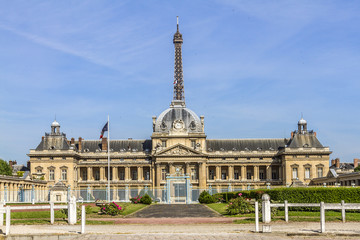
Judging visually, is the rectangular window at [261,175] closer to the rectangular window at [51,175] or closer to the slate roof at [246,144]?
the slate roof at [246,144]

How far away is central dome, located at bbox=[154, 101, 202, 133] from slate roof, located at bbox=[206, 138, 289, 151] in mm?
5859

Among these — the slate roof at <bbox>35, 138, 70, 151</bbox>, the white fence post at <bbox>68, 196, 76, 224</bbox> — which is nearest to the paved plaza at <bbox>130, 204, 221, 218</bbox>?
the white fence post at <bbox>68, 196, 76, 224</bbox>

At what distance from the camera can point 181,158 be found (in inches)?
3757

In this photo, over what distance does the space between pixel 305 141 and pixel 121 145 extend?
34219 millimetres

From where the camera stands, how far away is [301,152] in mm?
94938

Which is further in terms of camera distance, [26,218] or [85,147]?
[85,147]

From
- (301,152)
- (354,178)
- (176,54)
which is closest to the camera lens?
(354,178)

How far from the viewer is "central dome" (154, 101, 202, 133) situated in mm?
96812

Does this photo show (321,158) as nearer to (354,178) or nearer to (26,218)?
(354,178)

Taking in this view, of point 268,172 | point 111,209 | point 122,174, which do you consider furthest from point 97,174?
point 111,209

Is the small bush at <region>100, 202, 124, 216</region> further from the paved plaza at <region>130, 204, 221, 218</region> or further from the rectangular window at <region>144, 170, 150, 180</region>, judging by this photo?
the rectangular window at <region>144, 170, 150, 180</region>

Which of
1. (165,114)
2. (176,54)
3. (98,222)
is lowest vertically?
(98,222)

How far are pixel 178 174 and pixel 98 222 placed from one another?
152ft

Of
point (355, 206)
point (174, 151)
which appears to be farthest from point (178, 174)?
point (355, 206)
